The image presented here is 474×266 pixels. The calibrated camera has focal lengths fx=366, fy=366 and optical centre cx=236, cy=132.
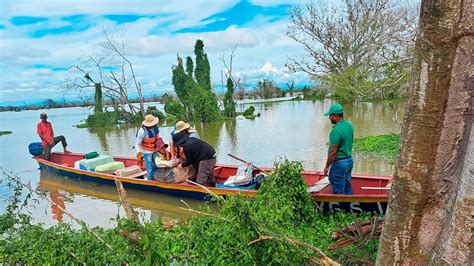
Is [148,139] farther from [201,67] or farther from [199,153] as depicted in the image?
[201,67]

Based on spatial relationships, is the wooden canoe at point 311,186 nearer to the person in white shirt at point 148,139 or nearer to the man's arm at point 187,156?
the man's arm at point 187,156

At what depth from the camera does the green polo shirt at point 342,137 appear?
18.6ft

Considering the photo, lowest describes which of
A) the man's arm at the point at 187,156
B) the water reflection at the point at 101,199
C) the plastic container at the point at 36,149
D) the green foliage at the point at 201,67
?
the water reflection at the point at 101,199

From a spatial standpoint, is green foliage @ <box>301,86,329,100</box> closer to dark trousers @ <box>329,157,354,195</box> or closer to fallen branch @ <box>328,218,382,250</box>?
dark trousers @ <box>329,157,354,195</box>

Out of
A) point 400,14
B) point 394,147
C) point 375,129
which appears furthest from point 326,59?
point 394,147

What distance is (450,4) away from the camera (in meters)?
2.13

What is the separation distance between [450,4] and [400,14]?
14291mm

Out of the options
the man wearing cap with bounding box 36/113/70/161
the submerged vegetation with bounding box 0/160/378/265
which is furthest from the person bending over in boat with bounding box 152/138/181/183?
the man wearing cap with bounding box 36/113/70/161

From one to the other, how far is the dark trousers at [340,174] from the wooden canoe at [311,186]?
0.23m

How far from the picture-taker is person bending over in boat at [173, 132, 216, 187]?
784 cm

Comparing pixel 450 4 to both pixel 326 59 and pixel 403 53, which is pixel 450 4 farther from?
pixel 326 59

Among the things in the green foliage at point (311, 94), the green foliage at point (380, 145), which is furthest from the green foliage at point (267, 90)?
the green foliage at point (380, 145)

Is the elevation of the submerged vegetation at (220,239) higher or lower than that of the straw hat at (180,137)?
lower

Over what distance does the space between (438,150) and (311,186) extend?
4.49 m
